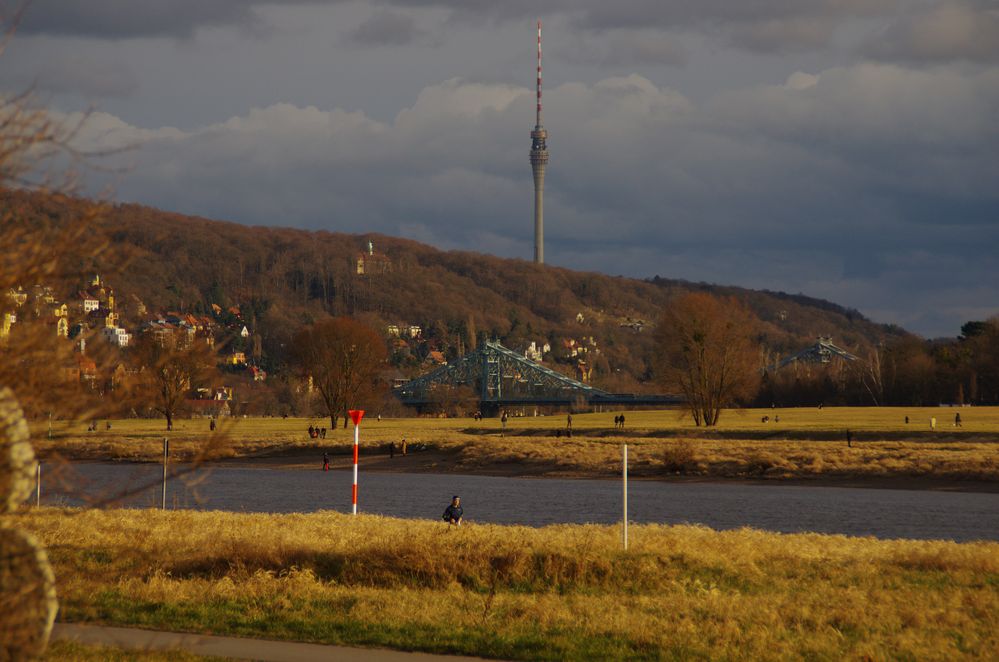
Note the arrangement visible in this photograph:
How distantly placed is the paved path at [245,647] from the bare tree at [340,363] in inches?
2717

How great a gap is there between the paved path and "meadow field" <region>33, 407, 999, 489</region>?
2907 cm

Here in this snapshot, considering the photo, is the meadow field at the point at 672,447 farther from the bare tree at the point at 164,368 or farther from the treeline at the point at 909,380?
the bare tree at the point at 164,368

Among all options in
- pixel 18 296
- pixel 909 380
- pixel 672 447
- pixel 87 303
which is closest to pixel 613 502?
pixel 672 447

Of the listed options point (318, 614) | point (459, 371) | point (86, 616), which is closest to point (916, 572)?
point (318, 614)

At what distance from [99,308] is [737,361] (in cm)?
6581

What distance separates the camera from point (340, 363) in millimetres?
81375

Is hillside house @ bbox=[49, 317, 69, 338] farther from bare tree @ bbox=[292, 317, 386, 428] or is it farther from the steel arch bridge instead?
the steel arch bridge

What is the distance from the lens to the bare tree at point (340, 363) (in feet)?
265

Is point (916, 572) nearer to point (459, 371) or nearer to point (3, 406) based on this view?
point (3, 406)

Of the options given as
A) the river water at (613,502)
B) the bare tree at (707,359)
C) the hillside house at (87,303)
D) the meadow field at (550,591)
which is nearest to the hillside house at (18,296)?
the hillside house at (87,303)

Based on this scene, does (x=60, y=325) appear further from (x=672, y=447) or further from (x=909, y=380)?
(x=909, y=380)

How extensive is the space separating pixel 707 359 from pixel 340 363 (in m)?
25.1

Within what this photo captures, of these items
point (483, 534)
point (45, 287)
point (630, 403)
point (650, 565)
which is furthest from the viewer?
point (630, 403)

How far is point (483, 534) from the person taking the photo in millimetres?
17734
